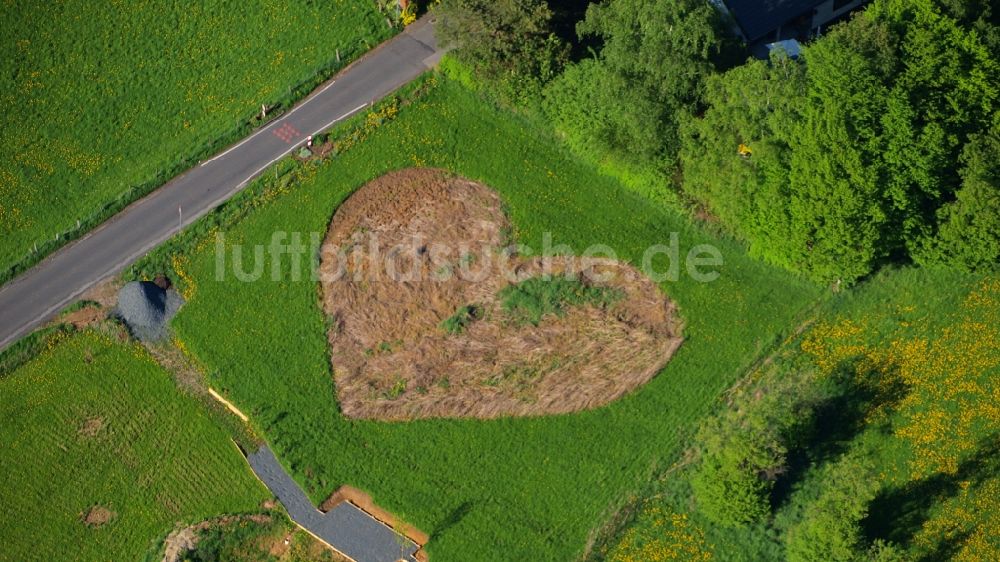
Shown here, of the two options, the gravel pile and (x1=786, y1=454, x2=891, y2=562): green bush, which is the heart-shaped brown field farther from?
(x1=786, y1=454, x2=891, y2=562): green bush

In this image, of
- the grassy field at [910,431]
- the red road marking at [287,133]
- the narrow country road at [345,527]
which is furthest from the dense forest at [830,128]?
the narrow country road at [345,527]

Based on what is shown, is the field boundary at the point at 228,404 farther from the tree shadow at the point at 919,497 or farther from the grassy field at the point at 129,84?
the tree shadow at the point at 919,497

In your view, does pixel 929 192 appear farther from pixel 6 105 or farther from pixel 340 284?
pixel 6 105

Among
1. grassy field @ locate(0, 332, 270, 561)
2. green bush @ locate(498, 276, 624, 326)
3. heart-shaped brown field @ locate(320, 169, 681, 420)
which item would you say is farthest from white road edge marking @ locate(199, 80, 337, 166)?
green bush @ locate(498, 276, 624, 326)

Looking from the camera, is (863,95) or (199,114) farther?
(199,114)

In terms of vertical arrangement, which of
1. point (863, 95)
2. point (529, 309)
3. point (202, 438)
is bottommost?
point (202, 438)

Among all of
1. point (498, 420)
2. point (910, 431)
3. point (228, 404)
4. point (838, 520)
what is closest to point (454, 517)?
point (498, 420)

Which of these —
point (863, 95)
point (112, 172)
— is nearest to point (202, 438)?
point (112, 172)
